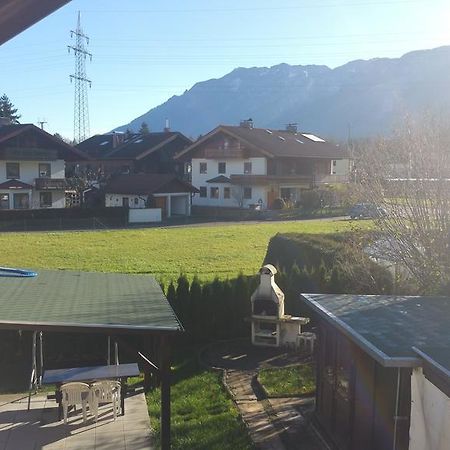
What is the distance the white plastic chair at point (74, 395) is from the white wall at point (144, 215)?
118 ft

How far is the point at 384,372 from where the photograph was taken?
6.84 meters

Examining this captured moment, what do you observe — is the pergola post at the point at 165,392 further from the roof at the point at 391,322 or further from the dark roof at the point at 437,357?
the dark roof at the point at 437,357

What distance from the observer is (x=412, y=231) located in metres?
13.3

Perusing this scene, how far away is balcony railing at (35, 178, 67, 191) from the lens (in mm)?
47812

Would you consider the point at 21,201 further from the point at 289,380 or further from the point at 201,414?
the point at 201,414

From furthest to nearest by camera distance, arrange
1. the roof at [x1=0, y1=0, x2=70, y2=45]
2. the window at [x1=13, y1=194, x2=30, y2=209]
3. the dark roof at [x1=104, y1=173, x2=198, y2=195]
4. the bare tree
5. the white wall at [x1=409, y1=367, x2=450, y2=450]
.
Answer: the dark roof at [x1=104, y1=173, x2=198, y2=195], the window at [x1=13, y1=194, x2=30, y2=209], the bare tree, the white wall at [x1=409, y1=367, x2=450, y2=450], the roof at [x1=0, y1=0, x2=70, y2=45]

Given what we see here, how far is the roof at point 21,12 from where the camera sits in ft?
7.33

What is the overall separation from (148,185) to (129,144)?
15.4 m

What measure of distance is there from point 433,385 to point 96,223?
3892 centimetres

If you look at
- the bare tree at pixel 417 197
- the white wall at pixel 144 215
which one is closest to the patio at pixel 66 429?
the bare tree at pixel 417 197

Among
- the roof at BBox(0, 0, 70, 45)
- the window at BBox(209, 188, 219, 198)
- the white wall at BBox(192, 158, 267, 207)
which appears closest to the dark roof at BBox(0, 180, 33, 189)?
the white wall at BBox(192, 158, 267, 207)

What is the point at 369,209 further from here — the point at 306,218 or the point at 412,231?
the point at 306,218

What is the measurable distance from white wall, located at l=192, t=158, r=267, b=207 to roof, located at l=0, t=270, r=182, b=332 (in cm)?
4162

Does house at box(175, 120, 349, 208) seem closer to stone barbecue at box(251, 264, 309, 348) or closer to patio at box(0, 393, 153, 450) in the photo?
stone barbecue at box(251, 264, 309, 348)
